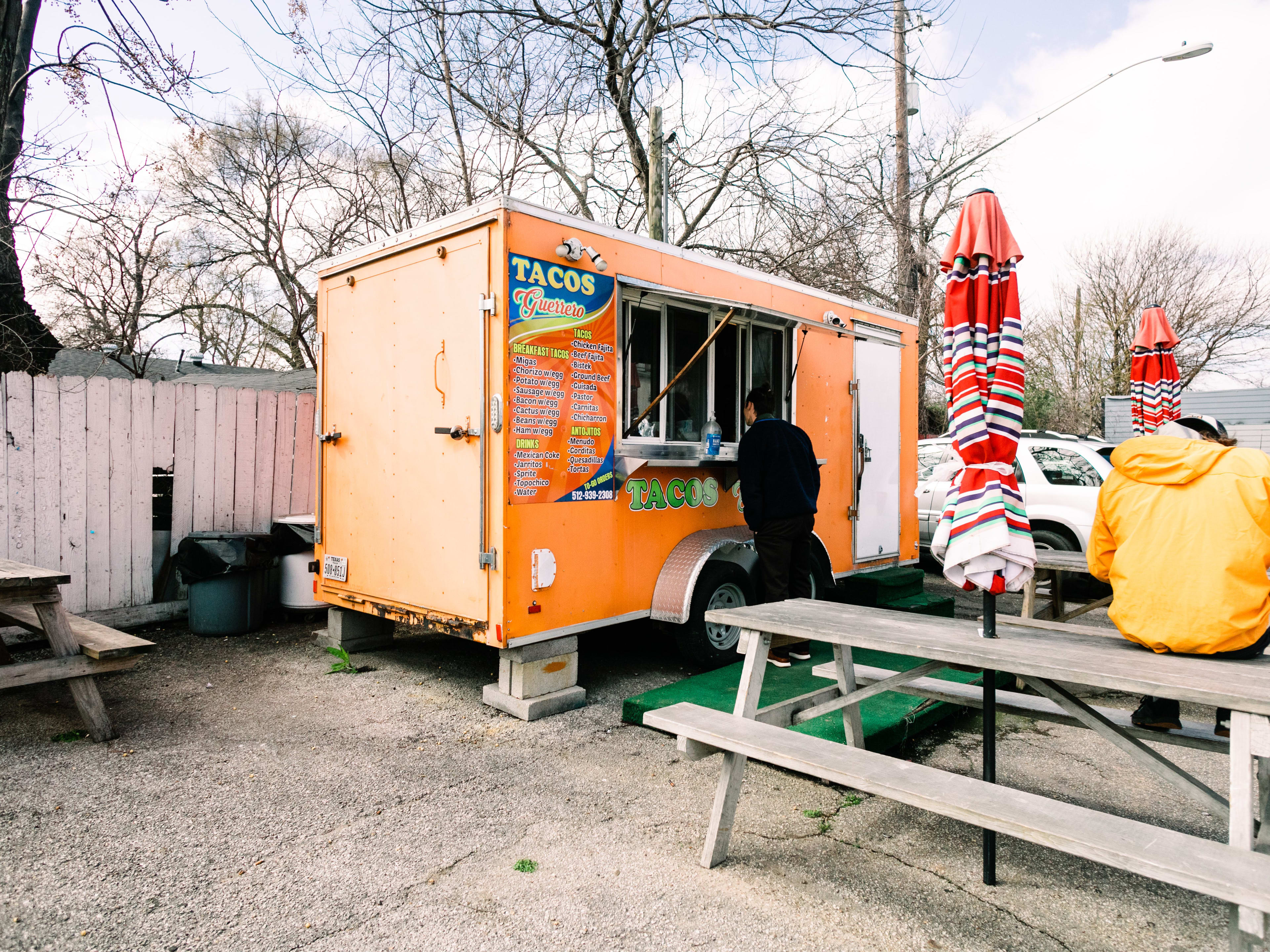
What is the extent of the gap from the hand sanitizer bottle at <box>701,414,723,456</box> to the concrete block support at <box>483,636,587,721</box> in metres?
1.77

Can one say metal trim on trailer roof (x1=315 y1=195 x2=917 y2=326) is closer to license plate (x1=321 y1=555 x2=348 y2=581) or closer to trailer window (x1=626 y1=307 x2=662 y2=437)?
trailer window (x1=626 y1=307 x2=662 y2=437)

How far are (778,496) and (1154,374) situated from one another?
350 cm

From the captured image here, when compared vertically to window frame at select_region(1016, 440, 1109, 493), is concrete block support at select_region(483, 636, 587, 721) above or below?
below

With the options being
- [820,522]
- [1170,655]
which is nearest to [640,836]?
[1170,655]

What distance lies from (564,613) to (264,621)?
11.8 feet

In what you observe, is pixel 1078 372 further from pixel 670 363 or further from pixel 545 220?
pixel 545 220

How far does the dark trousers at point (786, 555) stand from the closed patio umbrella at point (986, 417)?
7.87 ft

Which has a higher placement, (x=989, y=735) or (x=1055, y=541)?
(x=1055, y=541)

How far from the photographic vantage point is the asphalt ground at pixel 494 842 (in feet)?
8.32

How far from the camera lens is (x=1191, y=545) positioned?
267cm

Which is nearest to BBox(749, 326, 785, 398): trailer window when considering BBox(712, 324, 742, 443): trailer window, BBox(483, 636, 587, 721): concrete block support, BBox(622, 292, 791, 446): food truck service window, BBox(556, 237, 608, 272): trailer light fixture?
BBox(622, 292, 791, 446): food truck service window

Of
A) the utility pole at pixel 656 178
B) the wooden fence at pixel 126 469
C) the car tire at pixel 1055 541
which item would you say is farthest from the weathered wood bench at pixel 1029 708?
the utility pole at pixel 656 178

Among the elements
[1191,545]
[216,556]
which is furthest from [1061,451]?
[216,556]

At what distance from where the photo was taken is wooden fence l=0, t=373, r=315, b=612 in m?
5.70
